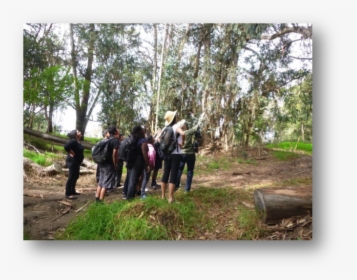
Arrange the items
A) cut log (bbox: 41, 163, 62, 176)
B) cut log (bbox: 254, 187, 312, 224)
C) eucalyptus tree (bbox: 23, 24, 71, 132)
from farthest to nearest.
Answer: cut log (bbox: 41, 163, 62, 176), eucalyptus tree (bbox: 23, 24, 71, 132), cut log (bbox: 254, 187, 312, 224)

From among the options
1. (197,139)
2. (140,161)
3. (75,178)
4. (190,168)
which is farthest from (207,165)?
(75,178)

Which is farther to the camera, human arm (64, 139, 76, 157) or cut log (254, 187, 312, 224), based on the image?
human arm (64, 139, 76, 157)

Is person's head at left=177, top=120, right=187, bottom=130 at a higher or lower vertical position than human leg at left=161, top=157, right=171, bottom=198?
higher

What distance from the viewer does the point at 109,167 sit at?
377cm

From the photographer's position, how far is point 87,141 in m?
3.72

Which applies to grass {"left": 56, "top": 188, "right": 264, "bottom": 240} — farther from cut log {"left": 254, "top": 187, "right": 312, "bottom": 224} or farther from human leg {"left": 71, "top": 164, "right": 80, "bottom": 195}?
human leg {"left": 71, "top": 164, "right": 80, "bottom": 195}

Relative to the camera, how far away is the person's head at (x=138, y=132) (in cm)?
372

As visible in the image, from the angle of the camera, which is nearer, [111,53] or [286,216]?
[286,216]

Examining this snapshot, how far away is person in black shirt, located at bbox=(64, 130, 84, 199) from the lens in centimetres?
370

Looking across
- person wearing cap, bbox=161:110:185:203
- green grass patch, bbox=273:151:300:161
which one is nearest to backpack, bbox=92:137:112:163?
person wearing cap, bbox=161:110:185:203

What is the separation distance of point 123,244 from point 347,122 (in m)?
2.76

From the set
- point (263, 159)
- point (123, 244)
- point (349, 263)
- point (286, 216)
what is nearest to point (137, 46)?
point (263, 159)

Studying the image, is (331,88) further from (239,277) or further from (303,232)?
(239,277)

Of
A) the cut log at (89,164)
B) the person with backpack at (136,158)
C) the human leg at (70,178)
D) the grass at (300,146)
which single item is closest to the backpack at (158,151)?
the person with backpack at (136,158)
